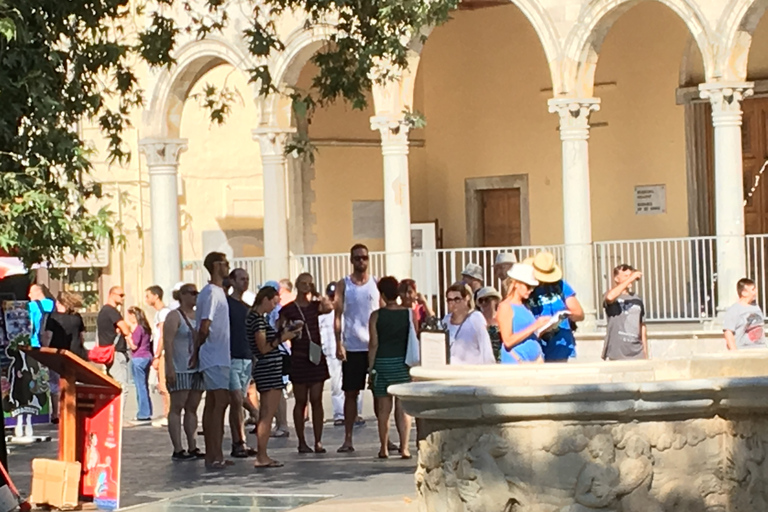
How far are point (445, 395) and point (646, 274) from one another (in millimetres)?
15806

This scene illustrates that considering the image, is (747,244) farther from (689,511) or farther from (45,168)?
(689,511)

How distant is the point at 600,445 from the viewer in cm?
724

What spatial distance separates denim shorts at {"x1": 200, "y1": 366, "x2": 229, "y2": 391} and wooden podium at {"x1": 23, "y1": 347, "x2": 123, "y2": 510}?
205 centimetres

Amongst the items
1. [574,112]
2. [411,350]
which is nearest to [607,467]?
[411,350]

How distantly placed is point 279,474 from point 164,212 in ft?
41.0

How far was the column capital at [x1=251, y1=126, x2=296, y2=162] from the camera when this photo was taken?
23828mm

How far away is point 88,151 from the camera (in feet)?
36.7

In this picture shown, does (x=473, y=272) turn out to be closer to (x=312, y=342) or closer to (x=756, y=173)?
(x=312, y=342)

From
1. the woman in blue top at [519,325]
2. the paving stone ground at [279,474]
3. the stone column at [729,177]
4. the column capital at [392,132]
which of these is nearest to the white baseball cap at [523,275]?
the woman in blue top at [519,325]

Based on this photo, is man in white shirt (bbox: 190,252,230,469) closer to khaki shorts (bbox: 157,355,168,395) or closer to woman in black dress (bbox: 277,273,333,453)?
woman in black dress (bbox: 277,273,333,453)

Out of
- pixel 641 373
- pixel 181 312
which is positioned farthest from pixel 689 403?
pixel 181 312

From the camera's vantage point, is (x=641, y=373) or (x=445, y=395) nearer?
(x=445, y=395)

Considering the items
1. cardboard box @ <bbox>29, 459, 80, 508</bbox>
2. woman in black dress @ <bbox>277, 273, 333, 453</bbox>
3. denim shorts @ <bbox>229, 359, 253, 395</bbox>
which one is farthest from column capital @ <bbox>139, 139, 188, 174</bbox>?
cardboard box @ <bbox>29, 459, 80, 508</bbox>

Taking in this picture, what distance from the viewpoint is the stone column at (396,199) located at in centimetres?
2252
